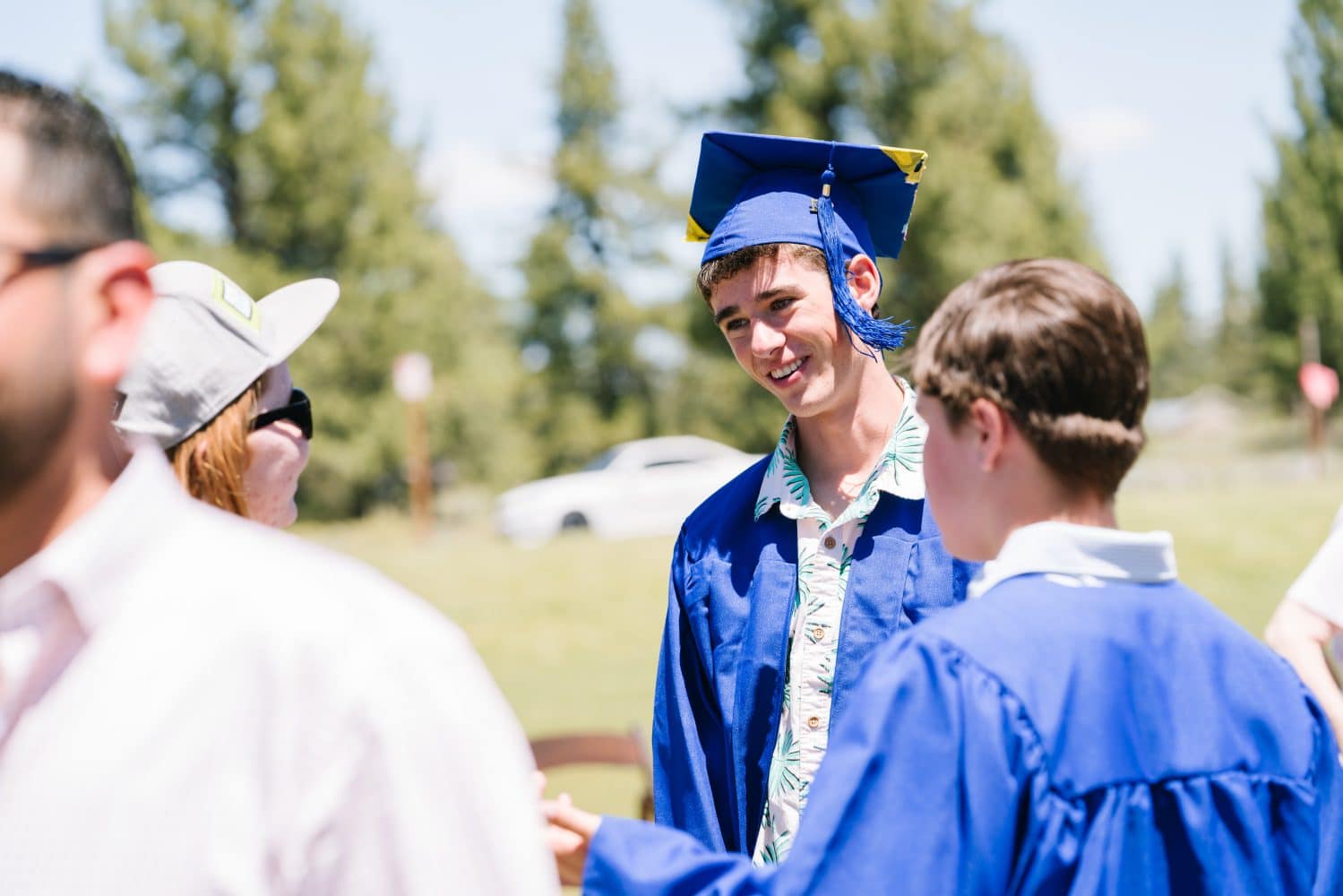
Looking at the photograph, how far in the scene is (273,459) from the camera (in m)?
2.15

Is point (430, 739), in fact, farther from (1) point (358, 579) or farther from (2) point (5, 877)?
(2) point (5, 877)

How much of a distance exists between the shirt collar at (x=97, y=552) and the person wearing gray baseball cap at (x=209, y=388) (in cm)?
66

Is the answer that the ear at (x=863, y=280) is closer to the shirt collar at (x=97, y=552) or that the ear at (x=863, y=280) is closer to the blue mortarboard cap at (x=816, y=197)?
the blue mortarboard cap at (x=816, y=197)

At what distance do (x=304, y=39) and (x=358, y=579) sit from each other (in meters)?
25.5

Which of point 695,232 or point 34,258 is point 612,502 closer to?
point 695,232

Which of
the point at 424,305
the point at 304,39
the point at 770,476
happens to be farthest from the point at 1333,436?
the point at 770,476

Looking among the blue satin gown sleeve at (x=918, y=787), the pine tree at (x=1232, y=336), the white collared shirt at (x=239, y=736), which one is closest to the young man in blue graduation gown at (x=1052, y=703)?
the blue satin gown sleeve at (x=918, y=787)

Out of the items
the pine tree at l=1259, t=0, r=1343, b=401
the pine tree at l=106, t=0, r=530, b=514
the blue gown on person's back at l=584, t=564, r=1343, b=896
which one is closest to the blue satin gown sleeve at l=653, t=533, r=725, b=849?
the blue gown on person's back at l=584, t=564, r=1343, b=896

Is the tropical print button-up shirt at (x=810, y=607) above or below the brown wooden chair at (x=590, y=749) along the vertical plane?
above

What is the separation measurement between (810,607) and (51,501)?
1.59m

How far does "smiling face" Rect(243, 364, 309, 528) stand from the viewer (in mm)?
2105

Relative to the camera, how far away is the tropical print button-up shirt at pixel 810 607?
2396 millimetres

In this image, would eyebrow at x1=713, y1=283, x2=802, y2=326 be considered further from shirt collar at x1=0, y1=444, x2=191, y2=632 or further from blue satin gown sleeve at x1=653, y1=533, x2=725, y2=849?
shirt collar at x1=0, y1=444, x2=191, y2=632

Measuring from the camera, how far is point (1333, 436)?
1419 inches
